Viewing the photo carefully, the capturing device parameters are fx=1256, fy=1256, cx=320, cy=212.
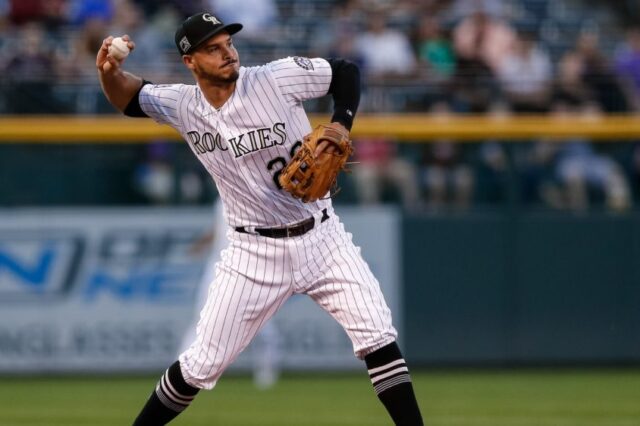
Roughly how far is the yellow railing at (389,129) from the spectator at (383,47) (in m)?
1.50

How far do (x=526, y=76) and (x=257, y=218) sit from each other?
6.97 m

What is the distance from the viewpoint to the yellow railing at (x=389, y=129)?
10.8m

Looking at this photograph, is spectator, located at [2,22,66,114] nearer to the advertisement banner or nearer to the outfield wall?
the advertisement banner

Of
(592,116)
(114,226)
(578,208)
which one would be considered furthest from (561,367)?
(114,226)

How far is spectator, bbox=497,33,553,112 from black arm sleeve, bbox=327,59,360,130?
6.12m

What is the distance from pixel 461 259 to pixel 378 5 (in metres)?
3.59

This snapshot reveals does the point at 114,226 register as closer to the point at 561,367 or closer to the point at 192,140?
the point at 561,367

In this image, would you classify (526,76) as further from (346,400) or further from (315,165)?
(315,165)

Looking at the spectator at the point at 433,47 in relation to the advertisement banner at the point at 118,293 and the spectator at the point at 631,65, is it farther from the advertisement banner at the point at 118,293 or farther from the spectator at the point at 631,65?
the advertisement banner at the point at 118,293

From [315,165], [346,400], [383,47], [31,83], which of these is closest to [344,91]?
[315,165]

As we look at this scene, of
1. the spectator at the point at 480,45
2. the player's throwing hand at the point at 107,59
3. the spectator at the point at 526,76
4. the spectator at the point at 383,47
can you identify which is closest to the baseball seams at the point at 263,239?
the player's throwing hand at the point at 107,59

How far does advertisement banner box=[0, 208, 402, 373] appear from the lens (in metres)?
10.7

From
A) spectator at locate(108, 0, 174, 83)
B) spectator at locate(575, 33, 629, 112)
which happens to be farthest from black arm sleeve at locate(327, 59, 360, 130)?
spectator at locate(575, 33, 629, 112)

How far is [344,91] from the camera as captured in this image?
5.53 metres
